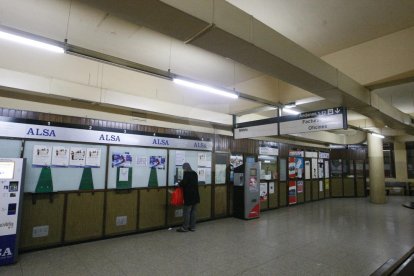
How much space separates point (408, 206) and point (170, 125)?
30.8ft

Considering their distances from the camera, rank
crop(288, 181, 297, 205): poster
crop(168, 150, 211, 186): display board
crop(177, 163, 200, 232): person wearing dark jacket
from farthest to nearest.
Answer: crop(288, 181, 297, 205): poster < crop(168, 150, 211, 186): display board < crop(177, 163, 200, 232): person wearing dark jacket

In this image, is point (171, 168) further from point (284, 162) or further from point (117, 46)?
point (284, 162)

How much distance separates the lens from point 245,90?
18.8 feet

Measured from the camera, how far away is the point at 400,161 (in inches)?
496

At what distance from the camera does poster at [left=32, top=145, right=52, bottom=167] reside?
4590 mm

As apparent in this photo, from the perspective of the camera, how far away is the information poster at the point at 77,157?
4965 mm

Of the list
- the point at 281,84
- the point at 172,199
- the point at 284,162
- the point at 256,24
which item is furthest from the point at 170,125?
the point at 284,162

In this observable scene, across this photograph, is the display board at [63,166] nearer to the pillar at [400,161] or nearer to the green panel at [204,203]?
the green panel at [204,203]

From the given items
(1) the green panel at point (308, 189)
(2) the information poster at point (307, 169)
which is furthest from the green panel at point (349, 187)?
(2) the information poster at point (307, 169)

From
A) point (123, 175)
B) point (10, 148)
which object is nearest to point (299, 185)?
point (123, 175)

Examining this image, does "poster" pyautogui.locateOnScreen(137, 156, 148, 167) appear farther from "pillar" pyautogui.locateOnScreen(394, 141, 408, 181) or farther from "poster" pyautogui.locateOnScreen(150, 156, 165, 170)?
"pillar" pyautogui.locateOnScreen(394, 141, 408, 181)

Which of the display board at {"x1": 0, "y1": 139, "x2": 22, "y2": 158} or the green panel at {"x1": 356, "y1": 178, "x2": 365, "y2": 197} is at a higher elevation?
the display board at {"x1": 0, "y1": 139, "x2": 22, "y2": 158}

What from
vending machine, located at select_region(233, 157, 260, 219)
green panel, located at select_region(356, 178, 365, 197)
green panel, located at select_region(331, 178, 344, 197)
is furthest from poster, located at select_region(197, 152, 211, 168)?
green panel, located at select_region(356, 178, 365, 197)

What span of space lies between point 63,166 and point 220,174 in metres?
4.17
